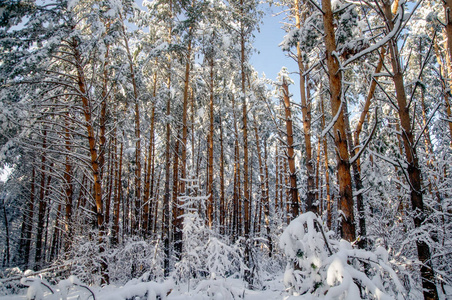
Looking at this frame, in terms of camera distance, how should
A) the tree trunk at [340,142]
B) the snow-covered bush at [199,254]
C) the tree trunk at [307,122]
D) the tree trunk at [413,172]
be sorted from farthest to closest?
1. the tree trunk at [307,122]
2. the snow-covered bush at [199,254]
3. the tree trunk at [413,172]
4. the tree trunk at [340,142]

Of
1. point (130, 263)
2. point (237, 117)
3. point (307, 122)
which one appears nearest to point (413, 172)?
point (307, 122)

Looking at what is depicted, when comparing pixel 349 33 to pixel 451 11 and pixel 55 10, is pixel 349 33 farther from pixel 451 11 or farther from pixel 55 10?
pixel 55 10

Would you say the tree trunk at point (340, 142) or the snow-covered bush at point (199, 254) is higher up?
the tree trunk at point (340, 142)

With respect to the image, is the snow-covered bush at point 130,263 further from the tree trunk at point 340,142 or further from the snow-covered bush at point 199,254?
the tree trunk at point 340,142

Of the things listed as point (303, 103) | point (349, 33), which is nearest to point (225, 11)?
point (303, 103)

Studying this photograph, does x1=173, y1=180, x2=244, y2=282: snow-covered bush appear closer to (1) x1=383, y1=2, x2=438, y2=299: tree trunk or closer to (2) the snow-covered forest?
(2) the snow-covered forest

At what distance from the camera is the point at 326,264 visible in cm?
217

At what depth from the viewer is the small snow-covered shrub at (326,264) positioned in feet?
6.18

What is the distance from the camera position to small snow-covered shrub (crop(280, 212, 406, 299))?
1.88 metres

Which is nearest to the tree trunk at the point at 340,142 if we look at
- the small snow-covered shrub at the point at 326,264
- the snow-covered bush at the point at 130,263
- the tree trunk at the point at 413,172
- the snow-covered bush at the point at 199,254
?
the small snow-covered shrub at the point at 326,264

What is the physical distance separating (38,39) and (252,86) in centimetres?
979

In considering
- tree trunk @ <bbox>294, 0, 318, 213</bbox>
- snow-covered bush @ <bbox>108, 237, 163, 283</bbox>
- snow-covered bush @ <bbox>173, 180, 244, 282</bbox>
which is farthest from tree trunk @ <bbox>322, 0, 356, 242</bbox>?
snow-covered bush @ <bbox>108, 237, 163, 283</bbox>

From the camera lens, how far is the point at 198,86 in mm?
13234

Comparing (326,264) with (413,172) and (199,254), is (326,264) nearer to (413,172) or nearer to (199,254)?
(413,172)
